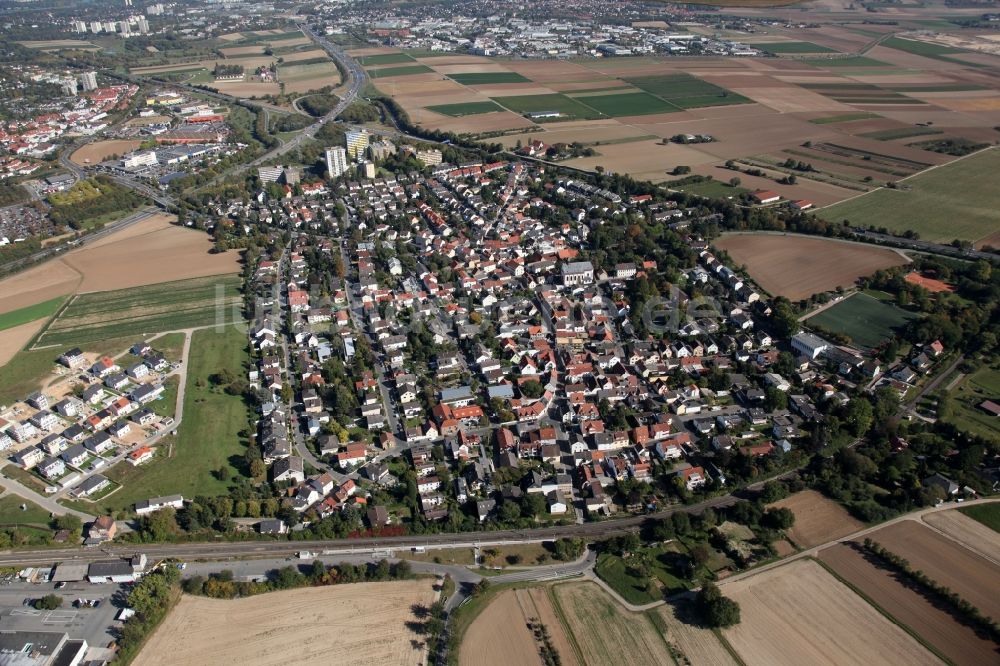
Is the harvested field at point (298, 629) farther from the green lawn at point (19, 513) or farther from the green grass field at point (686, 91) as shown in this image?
Result: the green grass field at point (686, 91)

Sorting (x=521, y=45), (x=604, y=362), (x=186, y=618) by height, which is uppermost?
(x=521, y=45)

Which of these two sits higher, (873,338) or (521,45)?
(521,45)

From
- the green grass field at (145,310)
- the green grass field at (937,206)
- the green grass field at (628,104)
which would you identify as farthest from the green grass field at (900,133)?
the green grass field at (145,310)

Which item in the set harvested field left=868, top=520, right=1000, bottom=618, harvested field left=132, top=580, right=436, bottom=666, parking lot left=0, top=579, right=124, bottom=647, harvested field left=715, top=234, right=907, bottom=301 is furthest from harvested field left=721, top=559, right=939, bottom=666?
harvested field left=715, top=234, right=907, bottom=301

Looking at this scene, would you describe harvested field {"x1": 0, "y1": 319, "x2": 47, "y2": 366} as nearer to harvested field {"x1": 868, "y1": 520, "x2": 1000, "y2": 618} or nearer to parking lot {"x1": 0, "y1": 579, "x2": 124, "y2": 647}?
parking lot {"x1": 0, "y1": 579, "x2": 124, "y2": 647}

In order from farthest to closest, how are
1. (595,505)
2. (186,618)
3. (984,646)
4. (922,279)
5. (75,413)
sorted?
(922,279), (75,413), (595,505), (186,618), (984,646)

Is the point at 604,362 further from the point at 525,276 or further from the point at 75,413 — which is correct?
the point at 75,413

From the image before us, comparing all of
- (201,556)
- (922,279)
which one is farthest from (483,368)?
(922,279)

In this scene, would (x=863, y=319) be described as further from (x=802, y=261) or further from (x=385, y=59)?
(x=385, y=59)
